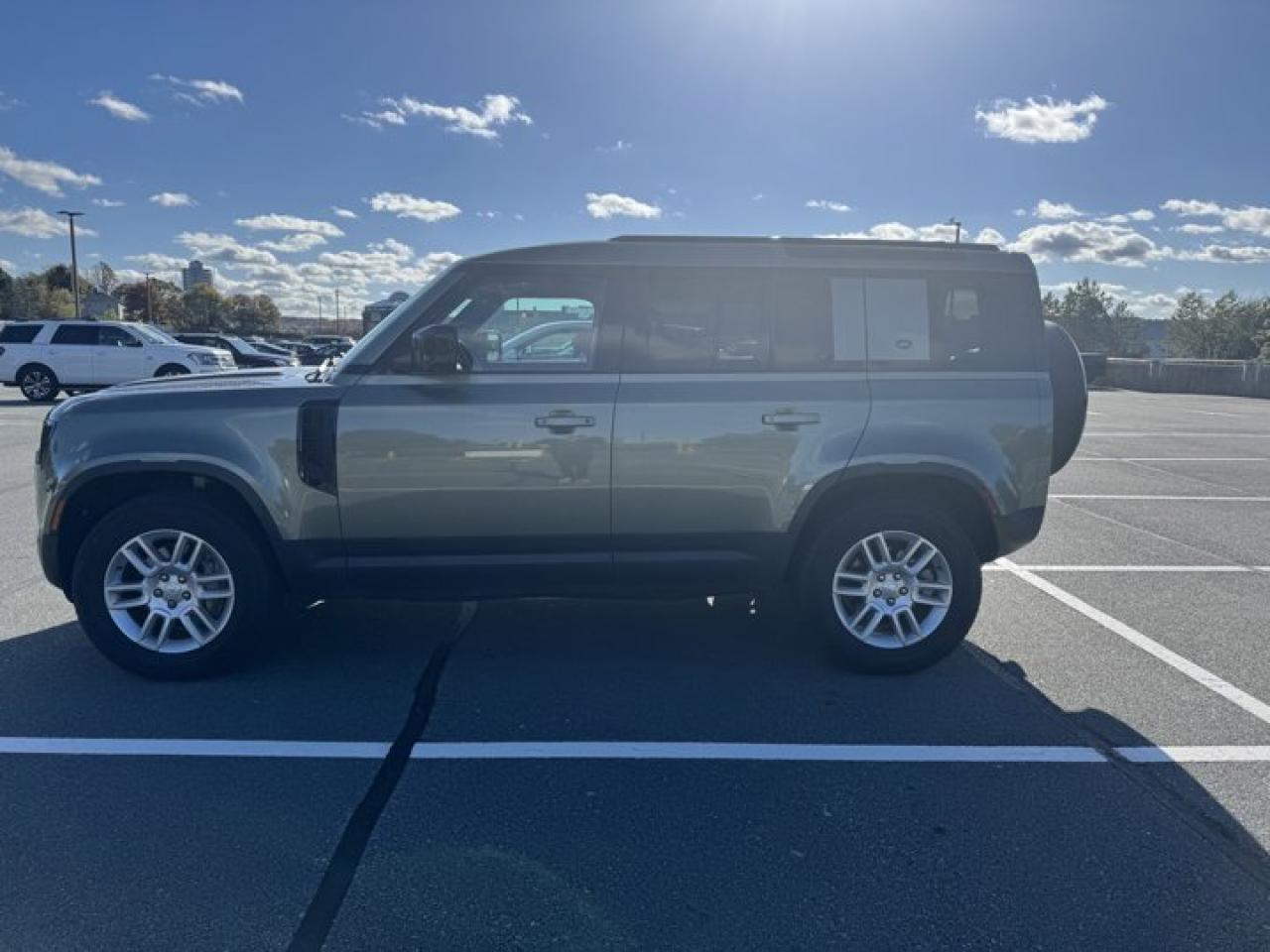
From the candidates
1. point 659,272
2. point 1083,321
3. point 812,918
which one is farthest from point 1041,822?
point 1083,321

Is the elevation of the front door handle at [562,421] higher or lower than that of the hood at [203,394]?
lower

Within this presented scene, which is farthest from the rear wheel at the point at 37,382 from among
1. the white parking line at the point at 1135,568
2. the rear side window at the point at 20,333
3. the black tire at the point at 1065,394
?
the black tire at the point at 1065,394

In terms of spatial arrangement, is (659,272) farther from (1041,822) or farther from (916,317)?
(1041,822)

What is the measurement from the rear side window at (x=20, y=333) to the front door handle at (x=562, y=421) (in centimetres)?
2080

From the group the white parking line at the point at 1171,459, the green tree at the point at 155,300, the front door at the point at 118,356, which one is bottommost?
the white parking line at the point at 1171,459

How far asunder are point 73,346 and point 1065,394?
70.7ft

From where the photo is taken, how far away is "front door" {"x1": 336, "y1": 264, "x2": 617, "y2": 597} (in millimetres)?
4059

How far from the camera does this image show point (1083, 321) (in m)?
73.2

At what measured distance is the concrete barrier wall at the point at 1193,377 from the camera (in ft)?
108

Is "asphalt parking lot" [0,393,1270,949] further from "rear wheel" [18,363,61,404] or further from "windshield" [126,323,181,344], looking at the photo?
Answer: "rear wheel" [18,363,61,404]

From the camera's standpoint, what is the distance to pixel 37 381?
788 inches

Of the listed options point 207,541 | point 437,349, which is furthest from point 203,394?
point 437,349

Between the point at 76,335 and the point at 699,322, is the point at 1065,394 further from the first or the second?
the point at 76,335

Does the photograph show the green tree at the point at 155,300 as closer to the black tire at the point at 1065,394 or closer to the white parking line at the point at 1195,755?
the black tire at the point at 1065,394
